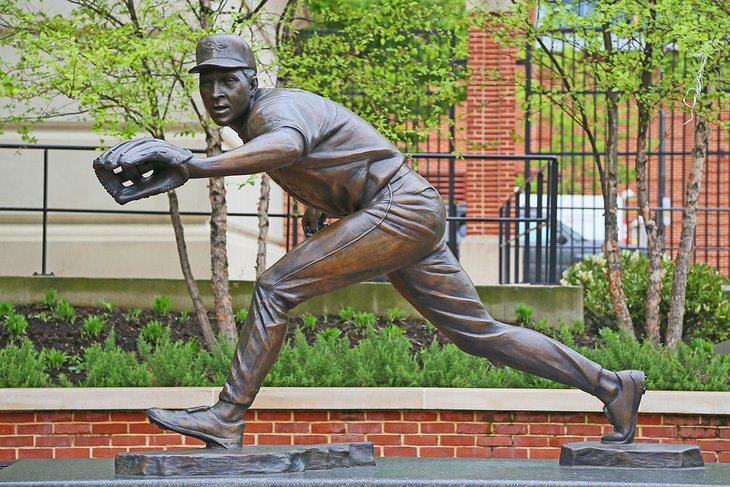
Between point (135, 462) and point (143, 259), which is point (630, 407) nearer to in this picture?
point (135, 462)

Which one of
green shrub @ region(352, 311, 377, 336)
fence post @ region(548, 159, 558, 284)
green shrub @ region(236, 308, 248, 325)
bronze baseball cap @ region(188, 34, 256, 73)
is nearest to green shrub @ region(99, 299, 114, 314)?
green shrub @ region(236, 308, 248, 325)

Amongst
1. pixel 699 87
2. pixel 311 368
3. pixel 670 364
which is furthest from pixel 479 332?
pixel 699 87

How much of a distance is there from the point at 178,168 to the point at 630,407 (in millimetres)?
2630

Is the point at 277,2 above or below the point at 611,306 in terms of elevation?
above

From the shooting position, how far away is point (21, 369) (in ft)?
29.3

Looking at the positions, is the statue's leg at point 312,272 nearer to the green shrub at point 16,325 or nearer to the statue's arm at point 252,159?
the statue's arm at point 252,159

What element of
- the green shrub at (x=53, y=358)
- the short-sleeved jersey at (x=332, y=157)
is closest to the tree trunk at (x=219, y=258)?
the green shrub at (x=53, y=358)

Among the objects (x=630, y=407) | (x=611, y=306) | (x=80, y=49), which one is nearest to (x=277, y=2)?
(x=80, y=49)

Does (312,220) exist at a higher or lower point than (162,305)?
higher

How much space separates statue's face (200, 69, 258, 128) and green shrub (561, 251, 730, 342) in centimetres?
698

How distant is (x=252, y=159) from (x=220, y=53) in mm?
652

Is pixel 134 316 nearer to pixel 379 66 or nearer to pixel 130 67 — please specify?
pixel 130 67

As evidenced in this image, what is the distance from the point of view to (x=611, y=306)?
12.3 m

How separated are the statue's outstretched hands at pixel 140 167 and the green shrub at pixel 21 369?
3755 mm
